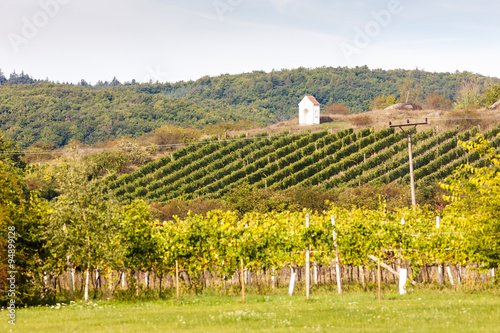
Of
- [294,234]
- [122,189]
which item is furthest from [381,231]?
[122,189]

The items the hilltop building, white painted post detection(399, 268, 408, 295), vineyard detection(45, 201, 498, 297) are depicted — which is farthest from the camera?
the hilltop building

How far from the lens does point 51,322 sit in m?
11.3

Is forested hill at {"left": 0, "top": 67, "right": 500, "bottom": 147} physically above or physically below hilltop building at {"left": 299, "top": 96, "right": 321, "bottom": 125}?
above

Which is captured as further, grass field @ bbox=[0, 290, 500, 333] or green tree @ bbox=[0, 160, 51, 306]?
green tree @ bbox=[0, 160, 51, 306]

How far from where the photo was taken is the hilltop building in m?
72.5

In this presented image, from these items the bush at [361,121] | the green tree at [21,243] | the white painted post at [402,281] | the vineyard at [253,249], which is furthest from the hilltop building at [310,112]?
the green tree at [21,243]

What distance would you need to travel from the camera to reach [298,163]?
178 ft

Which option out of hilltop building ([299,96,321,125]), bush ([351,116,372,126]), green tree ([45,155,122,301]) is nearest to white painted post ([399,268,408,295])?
green tree ([45,155,122,301])

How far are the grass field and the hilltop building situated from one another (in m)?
59.1

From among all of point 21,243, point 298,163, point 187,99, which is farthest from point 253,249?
point 187,99

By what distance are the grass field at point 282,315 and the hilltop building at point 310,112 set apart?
5909 cm

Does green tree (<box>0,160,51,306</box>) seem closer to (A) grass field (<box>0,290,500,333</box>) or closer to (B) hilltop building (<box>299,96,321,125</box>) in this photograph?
(A) grass field (<box>0,290,500,333</box>)

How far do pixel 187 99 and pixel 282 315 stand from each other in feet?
502

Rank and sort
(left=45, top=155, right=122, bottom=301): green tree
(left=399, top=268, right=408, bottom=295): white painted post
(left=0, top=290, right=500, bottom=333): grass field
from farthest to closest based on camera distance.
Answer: (left=45, top=155, right=122, bottom=301): green tree, (left=399, top=268, right=408, bottom=295): white painted post, (left=0, top=290, right=500, bottom=333): grass field
